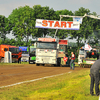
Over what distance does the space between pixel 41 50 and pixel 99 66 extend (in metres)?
21.1

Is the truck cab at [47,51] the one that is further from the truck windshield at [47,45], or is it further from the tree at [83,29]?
the tree at [83,29]

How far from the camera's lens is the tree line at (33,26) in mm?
69375

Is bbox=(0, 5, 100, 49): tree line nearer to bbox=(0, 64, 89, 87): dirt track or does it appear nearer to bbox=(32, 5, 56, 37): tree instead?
bbox=(32, 5, 56, 37): tree

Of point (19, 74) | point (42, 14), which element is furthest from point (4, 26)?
point (19, 74)

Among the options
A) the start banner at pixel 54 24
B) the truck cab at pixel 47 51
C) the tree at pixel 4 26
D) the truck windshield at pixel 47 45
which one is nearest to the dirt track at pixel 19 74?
the truck cab at pixel 47 51

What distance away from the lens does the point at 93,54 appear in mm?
33438

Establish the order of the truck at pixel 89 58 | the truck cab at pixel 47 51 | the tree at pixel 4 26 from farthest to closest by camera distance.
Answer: the tree at pixel 4 26 → the truck at pixel 89 58 → the truck cab at pixel 47 51

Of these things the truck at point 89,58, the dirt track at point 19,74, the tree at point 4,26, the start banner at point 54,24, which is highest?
the tree at point 4,26

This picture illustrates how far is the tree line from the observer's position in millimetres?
69375

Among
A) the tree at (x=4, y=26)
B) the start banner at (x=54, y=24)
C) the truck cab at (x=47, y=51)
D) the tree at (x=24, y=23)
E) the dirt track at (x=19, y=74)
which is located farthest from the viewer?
the tree at (x=4, y=26)

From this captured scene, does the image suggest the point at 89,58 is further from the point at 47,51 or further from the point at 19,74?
the point at 19,74

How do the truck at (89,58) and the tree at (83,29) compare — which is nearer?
the truck at (89,58)

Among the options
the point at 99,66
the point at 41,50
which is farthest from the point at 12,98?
the point at 41,50

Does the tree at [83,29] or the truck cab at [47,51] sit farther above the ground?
the tree at [83,29]
